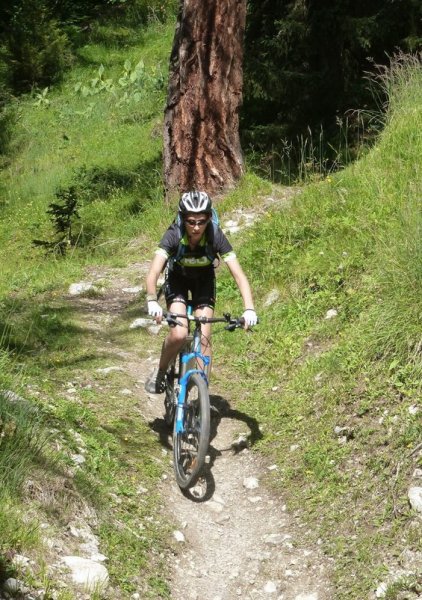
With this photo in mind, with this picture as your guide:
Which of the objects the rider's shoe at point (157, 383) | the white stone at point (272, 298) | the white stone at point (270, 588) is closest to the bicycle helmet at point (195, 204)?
the rider's shoe at point (157, 383)

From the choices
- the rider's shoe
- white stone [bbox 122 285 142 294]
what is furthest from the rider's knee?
white stone [bbox 122 285 142 294]

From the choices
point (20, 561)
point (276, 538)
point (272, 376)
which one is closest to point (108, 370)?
point (272, 376)

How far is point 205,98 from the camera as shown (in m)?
11.0

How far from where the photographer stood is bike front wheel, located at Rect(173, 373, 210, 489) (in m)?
5.65

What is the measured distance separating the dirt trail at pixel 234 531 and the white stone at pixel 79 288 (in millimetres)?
2945

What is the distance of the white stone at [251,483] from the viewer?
6066 mm

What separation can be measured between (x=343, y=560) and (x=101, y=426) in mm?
2352

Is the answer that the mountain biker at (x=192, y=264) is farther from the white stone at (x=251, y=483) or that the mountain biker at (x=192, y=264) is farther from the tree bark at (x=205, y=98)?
the tree bark at (x=205, y=98)

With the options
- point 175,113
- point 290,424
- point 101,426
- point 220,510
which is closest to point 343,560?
point 220,510

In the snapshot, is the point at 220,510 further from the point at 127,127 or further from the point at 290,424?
the point at 127,127

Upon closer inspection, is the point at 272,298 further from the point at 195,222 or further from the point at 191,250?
the point at 195,222

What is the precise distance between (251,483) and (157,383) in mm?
1193

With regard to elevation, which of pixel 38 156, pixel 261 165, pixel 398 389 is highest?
pixel 398 389

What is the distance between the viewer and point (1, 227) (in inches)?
531
